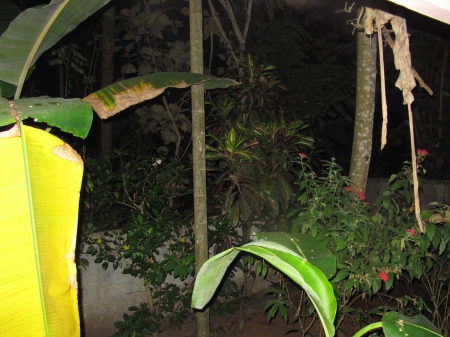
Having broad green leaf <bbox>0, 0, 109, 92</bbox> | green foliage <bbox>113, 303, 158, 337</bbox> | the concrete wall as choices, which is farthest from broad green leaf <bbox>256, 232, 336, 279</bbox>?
green foliage <bbox>113, 303, 158, 337</bbox>

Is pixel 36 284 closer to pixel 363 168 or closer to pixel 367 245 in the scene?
pixel 367 245

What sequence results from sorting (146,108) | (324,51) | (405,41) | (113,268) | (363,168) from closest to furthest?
1. (405,41)
2. (363,168)
3. (113,268)
4. (146,108)
5. (324,51)

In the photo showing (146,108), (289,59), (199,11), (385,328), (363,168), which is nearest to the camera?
(385,328)

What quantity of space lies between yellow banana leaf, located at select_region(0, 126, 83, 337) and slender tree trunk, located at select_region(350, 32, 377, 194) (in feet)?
6.81

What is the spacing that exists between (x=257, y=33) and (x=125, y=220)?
3.23 m

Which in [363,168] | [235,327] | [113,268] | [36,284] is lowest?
[235,327]

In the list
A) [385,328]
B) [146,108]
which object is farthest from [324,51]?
[385,328]

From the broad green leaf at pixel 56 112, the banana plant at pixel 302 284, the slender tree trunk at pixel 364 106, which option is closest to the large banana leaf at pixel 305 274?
the banana plant at pixel 302 284

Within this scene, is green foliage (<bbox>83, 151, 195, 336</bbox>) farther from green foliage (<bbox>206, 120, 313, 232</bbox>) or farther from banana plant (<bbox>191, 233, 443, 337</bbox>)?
banana plant (<bbox>191, 233, 443, 337</bbox>)

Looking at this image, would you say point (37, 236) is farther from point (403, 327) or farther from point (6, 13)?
point (6, 13)

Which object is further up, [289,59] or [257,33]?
[257,33]

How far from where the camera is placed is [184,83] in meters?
2.11

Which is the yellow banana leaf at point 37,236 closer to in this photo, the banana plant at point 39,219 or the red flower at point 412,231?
the banana plant at point 39,219

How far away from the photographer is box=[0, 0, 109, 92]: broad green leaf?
5.80 feet
